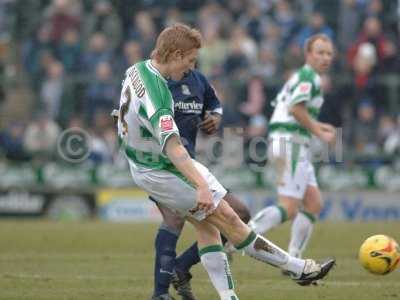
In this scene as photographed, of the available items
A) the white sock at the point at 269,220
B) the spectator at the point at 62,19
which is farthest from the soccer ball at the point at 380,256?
the spectator at the point at 62,19

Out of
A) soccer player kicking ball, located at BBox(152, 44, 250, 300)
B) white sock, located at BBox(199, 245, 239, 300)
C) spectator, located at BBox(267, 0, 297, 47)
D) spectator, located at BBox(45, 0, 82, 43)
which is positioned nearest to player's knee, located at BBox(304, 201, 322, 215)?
soccer player kicking ball, located at BBox(152, 44, 250, 300)

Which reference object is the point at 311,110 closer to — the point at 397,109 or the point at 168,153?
the point at 168,153

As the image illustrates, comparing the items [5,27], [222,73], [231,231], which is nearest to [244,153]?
[222,73]

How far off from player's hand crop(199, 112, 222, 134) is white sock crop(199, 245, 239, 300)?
1.61 m

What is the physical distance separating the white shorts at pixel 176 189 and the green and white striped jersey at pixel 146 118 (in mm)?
73

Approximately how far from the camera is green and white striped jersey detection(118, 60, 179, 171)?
806 cm

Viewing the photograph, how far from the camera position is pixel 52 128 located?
72.7 feet

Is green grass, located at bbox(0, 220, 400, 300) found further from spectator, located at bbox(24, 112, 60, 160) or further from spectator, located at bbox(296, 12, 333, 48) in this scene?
spectator, located at bbox(296, 12, 333, 48)

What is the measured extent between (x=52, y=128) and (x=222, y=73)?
3.82 metres

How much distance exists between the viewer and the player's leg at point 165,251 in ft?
30.3

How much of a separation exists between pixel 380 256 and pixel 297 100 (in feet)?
10.1

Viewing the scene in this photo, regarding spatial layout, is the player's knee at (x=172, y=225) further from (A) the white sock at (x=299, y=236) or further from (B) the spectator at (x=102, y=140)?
(B) the spectator at (x=102, y=140)

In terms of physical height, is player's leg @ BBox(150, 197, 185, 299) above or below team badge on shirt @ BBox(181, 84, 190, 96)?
below

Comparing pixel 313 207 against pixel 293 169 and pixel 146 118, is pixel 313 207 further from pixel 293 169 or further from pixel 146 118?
pixel 146 118
